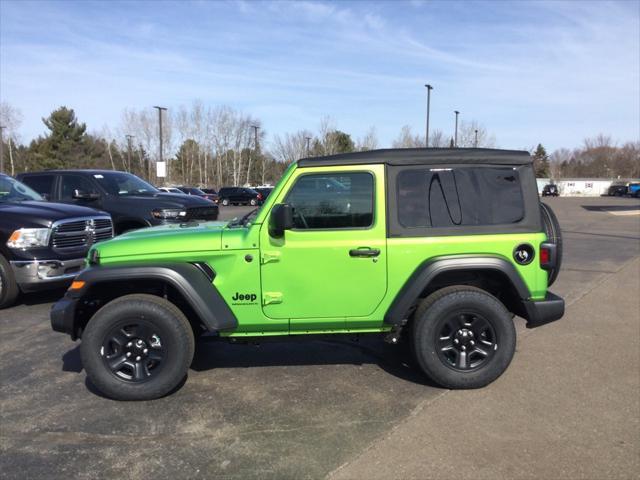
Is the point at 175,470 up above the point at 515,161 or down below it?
below

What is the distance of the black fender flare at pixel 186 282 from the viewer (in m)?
3.98

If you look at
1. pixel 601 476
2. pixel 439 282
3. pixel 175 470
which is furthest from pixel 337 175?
pixel 601 476

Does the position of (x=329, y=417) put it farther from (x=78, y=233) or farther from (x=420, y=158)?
(x=78, y=233)

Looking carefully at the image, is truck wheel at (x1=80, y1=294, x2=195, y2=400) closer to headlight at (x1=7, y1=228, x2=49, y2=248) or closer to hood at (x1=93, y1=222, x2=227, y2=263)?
hood at (x1=93, y1=222, x2=227, y2=263)

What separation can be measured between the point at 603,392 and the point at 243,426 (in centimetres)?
277

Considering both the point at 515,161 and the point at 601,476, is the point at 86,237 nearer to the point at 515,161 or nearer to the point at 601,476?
the point at 515,161

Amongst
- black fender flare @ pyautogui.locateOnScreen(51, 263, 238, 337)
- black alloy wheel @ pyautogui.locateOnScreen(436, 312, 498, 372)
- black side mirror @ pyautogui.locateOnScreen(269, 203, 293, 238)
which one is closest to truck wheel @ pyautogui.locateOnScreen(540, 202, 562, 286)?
black alloy wheel @ pyautogui.locateOnScreen(436, 312, 498, 372)

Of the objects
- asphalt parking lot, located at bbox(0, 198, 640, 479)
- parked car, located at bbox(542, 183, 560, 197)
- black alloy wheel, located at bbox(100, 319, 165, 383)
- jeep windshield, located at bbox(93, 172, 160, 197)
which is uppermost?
parked car, located at bbox(542, 183, 560, 197)

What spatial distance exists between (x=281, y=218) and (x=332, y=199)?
1.62 feet

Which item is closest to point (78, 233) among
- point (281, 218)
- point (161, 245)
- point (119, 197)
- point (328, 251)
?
point (119, 197)

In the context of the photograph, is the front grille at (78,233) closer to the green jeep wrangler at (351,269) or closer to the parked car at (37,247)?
the parked car at (37,247)

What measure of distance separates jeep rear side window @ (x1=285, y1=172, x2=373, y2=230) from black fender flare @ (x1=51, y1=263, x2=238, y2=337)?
33.8 inches

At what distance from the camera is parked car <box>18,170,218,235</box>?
Result: 9120 millimetres

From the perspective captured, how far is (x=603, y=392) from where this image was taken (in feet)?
13.6
